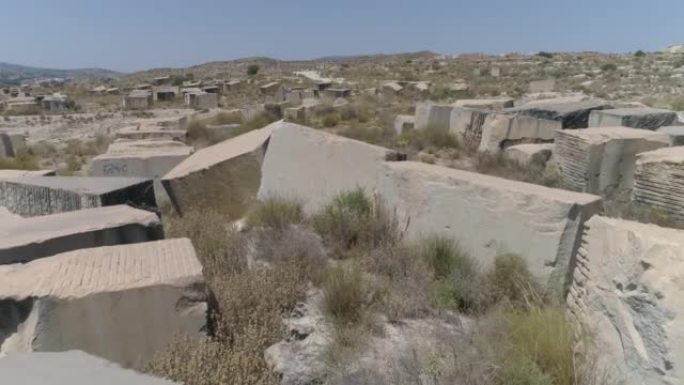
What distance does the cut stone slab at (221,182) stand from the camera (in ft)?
18.1

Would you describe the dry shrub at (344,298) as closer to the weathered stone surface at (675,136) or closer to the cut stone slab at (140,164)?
the cut stone slab at (140,164)

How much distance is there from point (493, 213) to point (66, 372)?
2.97 metres

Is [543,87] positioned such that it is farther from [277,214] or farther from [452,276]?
[452,276]

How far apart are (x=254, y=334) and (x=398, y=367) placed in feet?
2.60

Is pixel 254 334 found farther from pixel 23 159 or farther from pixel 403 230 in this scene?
pixel 23 159

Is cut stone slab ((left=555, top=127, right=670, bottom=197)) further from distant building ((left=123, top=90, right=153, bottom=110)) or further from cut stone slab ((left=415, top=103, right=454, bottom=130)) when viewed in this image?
distant building ((left=123, top=90, right=153, bottom=110))

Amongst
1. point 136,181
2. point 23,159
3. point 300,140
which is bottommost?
point 23,159

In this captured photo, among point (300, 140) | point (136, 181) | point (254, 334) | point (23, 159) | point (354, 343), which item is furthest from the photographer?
point (23, 159)

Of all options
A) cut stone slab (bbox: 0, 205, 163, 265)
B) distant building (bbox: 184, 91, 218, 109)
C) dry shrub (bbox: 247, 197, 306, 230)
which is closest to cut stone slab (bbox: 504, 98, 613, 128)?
dry shrub (bbox: 247, 197, 306, 230)

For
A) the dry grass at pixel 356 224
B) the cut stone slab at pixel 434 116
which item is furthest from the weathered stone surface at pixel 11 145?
the cut stone slab at pixel 434 116

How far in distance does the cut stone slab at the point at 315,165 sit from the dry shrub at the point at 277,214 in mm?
204

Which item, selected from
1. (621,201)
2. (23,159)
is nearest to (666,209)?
(621,201)

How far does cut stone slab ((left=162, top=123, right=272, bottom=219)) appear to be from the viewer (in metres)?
5.51

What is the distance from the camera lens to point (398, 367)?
2643 millimetres
